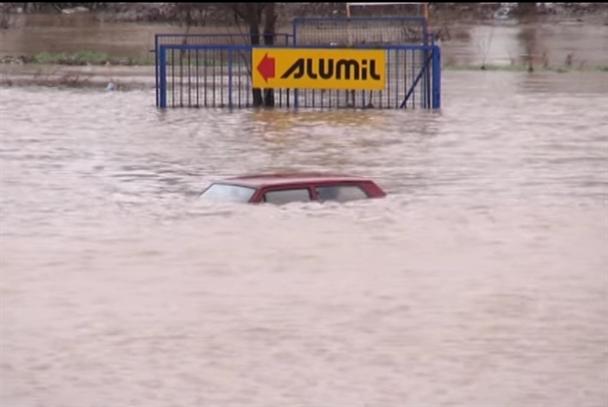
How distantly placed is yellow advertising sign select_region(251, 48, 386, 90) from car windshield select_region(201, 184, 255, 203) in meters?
10.8

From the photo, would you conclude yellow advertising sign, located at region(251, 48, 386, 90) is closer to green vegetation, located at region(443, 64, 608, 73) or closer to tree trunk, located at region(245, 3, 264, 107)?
tree trunk, located at region(245, 3, 264, 107)

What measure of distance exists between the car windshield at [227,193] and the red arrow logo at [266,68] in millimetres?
10754

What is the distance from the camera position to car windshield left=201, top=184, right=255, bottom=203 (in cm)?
1457

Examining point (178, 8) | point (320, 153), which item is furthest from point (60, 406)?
point (178, 8)

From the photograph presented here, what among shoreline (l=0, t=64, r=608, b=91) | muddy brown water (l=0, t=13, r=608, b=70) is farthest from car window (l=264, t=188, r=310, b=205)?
muddy brown water (l=0, t=13, r=608, b=70)

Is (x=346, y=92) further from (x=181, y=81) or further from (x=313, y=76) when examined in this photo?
(x=181, y=81)

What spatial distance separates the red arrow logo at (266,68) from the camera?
2602 cm

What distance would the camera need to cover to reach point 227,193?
14852 millimetres

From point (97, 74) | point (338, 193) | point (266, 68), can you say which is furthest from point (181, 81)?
point (338, 193)

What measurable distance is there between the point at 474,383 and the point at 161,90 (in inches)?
678

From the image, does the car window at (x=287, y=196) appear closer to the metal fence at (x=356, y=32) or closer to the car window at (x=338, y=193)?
the car window at (x=338, y=193)

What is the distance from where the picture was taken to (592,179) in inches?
665

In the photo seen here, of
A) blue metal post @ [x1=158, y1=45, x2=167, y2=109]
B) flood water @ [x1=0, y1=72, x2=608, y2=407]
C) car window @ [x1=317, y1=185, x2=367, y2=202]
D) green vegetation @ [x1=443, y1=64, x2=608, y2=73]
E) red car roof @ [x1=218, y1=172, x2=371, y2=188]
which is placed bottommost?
flood water @ [x1=0, y1=72, x2=608, y2=407]

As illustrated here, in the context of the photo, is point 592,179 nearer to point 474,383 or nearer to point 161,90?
point 474,383
